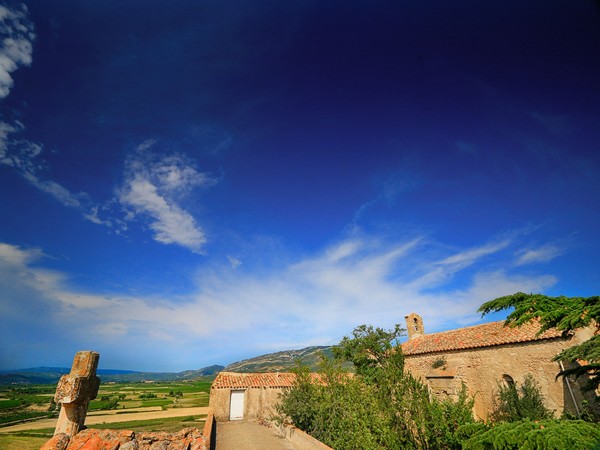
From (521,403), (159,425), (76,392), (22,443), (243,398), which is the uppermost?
(76,392)

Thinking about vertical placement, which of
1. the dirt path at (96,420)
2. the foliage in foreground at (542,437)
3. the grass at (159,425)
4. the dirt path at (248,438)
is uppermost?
the foliage in foreground at (542,437)

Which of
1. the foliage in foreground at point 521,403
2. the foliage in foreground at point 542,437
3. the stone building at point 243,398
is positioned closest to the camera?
the foliage in foreground at point 542,437

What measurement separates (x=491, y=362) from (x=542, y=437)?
549 inches

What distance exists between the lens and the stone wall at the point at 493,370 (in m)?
14.8

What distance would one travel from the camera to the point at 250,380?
29250 millimetres

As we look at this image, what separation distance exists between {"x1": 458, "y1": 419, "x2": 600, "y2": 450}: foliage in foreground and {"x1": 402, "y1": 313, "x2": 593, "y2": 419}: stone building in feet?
20.3

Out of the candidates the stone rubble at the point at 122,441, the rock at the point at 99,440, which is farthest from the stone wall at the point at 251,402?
the rock at the point at 99,440

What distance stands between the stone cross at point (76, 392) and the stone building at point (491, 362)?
13592 millimetres

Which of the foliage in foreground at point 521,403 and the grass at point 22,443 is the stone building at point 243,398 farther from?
the foliage in foreground at point 521,403

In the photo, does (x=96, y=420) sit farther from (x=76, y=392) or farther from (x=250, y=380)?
(x=76, y=392)

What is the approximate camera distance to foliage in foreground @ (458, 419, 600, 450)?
569 centimetres

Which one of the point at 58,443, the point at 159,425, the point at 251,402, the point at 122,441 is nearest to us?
the point at 58,443

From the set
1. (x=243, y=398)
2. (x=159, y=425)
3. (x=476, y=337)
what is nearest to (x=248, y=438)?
(x=243, y=398)

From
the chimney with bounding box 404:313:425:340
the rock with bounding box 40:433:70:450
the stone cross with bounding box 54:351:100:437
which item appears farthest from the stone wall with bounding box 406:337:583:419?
the rock with bounding box 40:433:70:450
